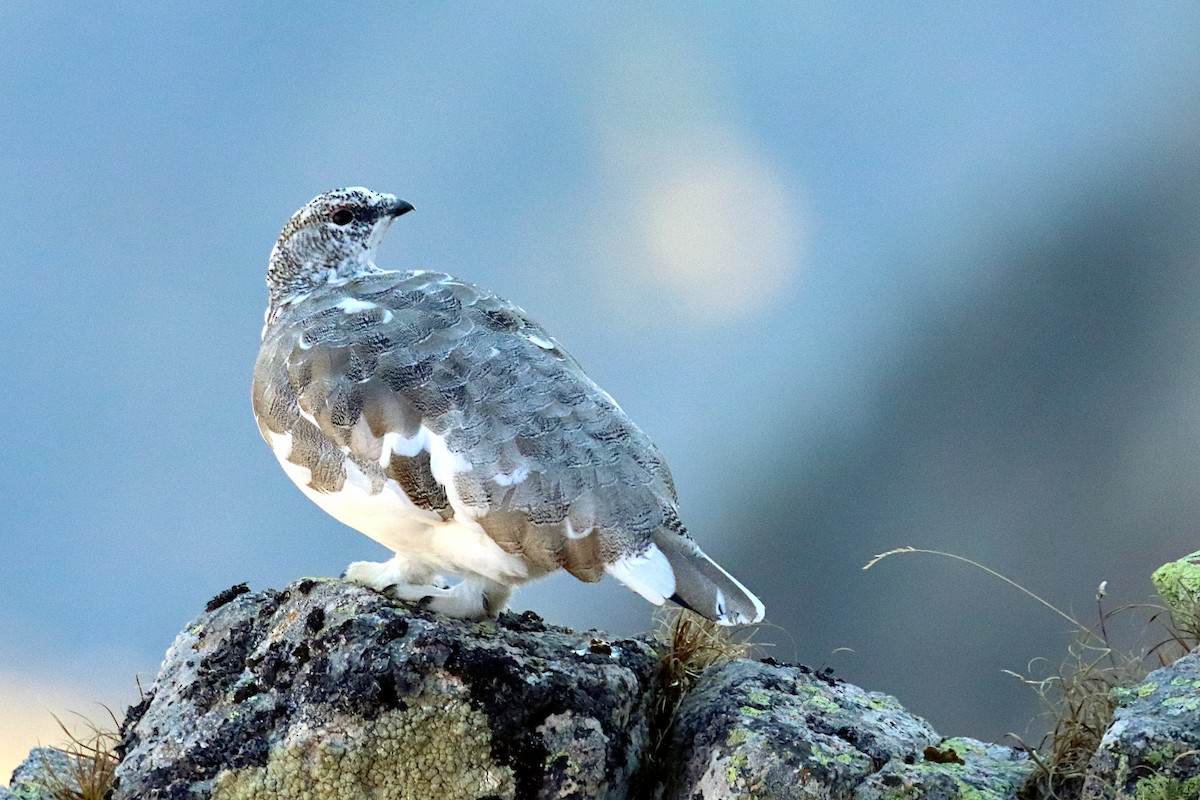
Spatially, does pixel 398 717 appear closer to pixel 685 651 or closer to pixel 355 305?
pixel 685 651

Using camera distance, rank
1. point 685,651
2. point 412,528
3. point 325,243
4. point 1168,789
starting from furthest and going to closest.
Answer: point 325,243, point 685,651, point 412,528, point 1168,789

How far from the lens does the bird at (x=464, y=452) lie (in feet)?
12.9

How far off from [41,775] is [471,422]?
254 centimetres

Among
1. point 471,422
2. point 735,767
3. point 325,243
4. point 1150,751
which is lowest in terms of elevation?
point 735,767

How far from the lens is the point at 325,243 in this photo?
16.4ft

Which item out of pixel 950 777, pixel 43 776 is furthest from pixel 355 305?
pixel 950 777

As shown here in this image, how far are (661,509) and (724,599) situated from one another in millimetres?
360

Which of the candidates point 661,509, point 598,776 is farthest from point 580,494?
point 598,776

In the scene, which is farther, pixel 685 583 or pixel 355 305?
pixel 355 305

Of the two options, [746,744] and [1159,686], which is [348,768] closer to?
[746,744]

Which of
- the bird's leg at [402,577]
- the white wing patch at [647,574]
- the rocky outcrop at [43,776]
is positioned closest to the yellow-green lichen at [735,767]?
the white wing patch at [647,574]

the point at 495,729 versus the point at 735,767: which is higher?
the point at 735,767

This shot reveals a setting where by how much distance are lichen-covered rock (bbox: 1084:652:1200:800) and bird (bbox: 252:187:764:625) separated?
3.78ft

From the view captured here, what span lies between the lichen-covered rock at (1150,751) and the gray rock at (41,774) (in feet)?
12.4
